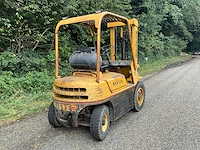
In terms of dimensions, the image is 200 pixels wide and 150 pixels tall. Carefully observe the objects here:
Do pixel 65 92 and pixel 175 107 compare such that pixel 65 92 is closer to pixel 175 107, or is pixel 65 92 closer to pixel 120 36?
pixel 120 36

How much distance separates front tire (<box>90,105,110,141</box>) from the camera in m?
3.65

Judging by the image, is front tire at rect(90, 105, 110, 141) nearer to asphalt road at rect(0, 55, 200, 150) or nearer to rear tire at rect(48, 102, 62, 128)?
asphalt road at rect(0, 55, 200, 150)

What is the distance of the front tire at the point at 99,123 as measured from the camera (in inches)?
144

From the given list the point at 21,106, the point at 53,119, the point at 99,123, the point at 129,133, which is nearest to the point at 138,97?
the point at 129,133

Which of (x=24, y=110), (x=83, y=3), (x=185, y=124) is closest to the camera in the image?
(x=185, y=124)

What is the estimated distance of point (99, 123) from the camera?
3658 millimetres

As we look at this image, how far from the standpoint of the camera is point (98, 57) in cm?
369

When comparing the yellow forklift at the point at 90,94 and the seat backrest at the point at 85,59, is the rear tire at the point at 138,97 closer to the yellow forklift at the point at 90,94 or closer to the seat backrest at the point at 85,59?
the yellow forklift at the point at 90,94

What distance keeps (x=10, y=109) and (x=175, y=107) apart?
3.86 metres

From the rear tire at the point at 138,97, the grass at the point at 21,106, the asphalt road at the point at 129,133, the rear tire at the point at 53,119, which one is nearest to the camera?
the asphalt road at the point at 129,133

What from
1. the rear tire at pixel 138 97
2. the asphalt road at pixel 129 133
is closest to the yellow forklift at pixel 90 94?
the asphalt road at pixel 129 133

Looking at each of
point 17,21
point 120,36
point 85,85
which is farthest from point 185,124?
point 17,21

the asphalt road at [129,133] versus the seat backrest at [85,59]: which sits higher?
the seat backrest at [85,59]

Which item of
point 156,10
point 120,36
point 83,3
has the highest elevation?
point 156,10
